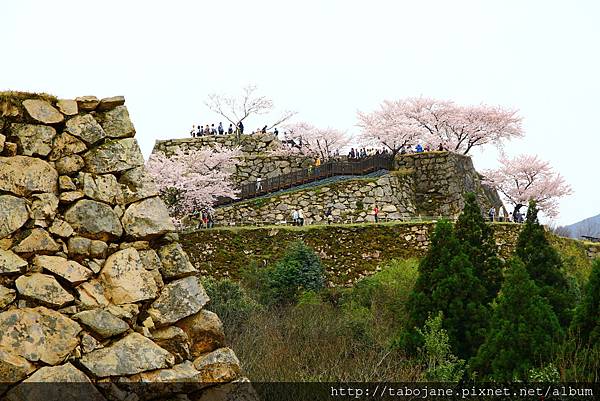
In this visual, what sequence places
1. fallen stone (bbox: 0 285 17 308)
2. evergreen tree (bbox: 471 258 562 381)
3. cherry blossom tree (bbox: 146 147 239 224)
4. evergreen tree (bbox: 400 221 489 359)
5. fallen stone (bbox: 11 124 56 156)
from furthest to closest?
1. cherry blossom tree (bbox: 146 147 239 224)
2. evergreen tree (bbox: 400 221 489 359)
3. evergreen tree (bbox: 471 258 562 381)
4. fallen stone (bbox: 11 124 56 156)
5. fallen stone (bbox: 0 285 17 308)

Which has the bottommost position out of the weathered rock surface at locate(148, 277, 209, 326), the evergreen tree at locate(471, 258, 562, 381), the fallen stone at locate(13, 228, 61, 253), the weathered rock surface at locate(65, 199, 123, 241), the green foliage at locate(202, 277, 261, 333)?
the green foliage at locate(202, 277, 261, 333)

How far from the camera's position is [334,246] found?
2478 centimetres

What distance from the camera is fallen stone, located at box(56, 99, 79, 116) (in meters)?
5.66

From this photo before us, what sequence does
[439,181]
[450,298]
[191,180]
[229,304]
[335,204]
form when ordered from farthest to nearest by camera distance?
1. [439,181]
2. [191,180]
3. [335,204]
4. [229,304]
5. [450,298]

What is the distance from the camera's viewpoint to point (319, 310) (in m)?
18.5

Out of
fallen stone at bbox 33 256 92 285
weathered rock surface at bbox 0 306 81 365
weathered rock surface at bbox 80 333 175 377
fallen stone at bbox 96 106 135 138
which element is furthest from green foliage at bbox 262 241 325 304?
weathered rock surface at bbox 0 306 81 365

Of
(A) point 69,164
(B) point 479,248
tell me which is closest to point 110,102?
(A) point 69,164

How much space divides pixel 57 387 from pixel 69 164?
156 centimetres

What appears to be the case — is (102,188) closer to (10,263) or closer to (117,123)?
(117,123)

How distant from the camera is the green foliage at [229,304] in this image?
53.2 ft

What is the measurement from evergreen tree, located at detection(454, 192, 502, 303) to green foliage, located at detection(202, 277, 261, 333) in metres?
4.86

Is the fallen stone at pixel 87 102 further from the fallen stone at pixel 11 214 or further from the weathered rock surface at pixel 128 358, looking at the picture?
the weathered rock surface at pixel 128 358

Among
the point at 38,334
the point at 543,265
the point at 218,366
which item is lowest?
the point at 218,366

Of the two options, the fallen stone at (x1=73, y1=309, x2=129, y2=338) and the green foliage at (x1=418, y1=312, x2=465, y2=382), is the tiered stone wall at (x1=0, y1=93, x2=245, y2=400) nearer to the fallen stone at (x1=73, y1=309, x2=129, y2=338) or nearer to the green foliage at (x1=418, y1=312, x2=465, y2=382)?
the fallen stone at (x1=73, y1=309, x2=129, y2=338)
